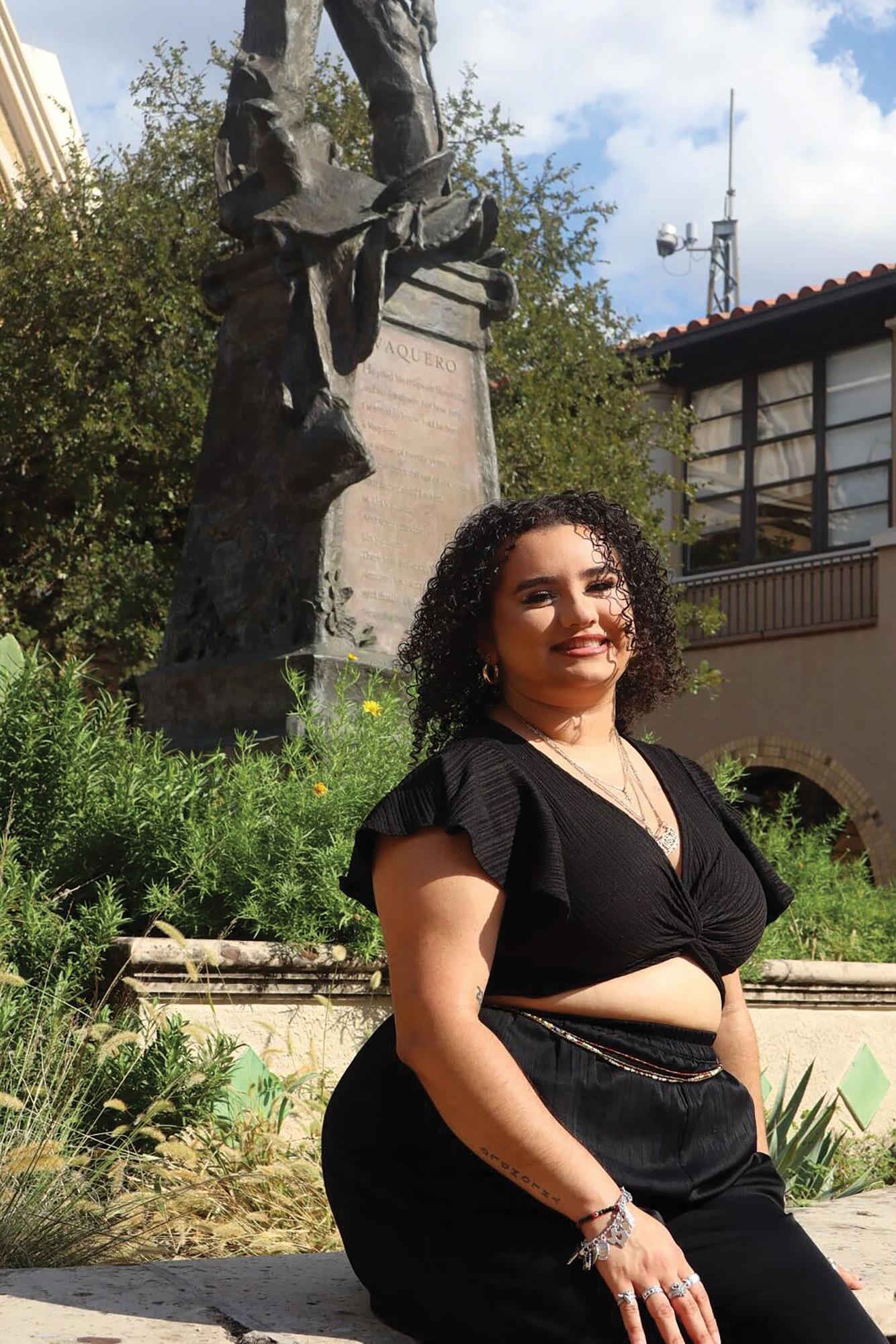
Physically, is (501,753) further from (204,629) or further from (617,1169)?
(204,629)

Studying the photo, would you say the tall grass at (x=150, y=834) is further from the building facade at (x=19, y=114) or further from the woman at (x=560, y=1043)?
the building facade at (x=19, y=114)

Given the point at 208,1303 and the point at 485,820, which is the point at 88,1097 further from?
the point at 485,820

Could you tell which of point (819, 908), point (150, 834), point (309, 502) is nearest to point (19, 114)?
point (309, 502)

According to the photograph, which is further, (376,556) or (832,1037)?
(376,556)

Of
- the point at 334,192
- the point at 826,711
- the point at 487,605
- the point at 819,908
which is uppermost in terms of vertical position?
the point at 334,192

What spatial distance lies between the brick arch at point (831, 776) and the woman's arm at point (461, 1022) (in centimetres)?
1620

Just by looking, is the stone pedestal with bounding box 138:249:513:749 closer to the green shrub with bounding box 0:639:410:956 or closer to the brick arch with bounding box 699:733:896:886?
the green shrub with bounding box 0:639:410:956

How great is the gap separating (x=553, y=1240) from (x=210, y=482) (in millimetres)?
5564

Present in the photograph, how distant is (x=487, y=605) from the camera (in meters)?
2.57

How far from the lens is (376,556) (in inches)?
271

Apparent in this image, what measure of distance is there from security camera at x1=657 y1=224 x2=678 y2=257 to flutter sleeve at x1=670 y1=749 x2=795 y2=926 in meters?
29.5

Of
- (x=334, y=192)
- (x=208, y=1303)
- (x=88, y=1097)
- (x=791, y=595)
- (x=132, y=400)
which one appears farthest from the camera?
(x=791, y=595)

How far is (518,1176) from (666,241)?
30.6 meters

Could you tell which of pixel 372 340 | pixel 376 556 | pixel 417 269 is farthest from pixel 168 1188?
pixel 417 269
